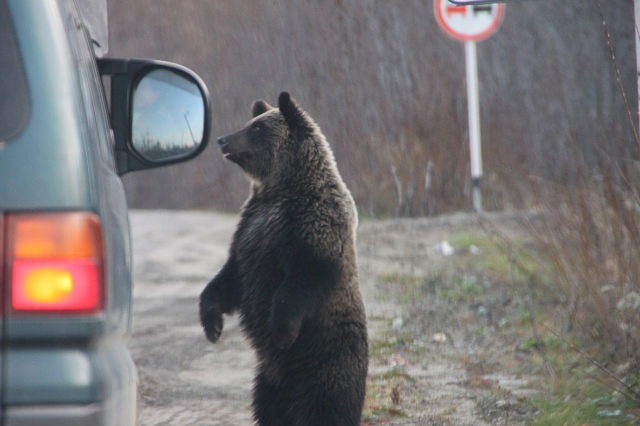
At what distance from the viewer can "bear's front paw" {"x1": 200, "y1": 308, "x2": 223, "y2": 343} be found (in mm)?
5191

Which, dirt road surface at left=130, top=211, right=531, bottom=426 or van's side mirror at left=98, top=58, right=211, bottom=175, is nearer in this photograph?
van's side mirror at left=98, top=58, right=211, bottom=175

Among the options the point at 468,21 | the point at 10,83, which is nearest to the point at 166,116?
the point at 10,83

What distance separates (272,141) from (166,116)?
1716 millimetres

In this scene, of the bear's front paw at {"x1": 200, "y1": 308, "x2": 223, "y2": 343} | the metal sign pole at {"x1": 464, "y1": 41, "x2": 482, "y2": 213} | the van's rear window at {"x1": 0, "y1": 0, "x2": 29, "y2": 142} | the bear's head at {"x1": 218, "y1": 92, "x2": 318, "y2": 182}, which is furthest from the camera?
the metal sign pole at {"x1": 464, "y1": 41, "x2": 482, "y2": 213}

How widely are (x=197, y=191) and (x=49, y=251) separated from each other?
1724cm

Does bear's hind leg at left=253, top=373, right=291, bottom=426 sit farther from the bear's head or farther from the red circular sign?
the red circular sign

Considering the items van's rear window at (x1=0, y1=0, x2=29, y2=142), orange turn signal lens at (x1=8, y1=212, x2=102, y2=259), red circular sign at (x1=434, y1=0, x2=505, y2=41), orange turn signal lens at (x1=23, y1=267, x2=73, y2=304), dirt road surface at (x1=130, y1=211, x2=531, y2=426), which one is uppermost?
red circular sign at (x1=434, y1=0, x2=505, y2=41)

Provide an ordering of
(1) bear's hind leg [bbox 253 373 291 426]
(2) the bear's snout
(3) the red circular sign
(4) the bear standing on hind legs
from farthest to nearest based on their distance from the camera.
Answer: (3) the red circular sign < (2) the bear's snout < (1) bear's hind leg [bbox 253 373 291 426] < (4) the bear standing on hind legs

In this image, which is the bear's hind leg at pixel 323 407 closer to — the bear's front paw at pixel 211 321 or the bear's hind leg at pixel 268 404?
the bear's hind leg at pixel 268 404

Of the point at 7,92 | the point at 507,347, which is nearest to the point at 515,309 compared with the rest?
the point at 507,347

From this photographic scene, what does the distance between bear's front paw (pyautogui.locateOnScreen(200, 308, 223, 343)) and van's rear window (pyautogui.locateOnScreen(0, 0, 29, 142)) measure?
271 cm

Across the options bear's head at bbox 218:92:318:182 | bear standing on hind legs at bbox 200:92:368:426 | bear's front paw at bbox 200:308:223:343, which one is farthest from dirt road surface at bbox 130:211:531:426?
bear's head at bbox 218:92:318:182

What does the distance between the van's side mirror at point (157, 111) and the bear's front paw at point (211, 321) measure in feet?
4.84

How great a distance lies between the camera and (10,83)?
2.58 metres
